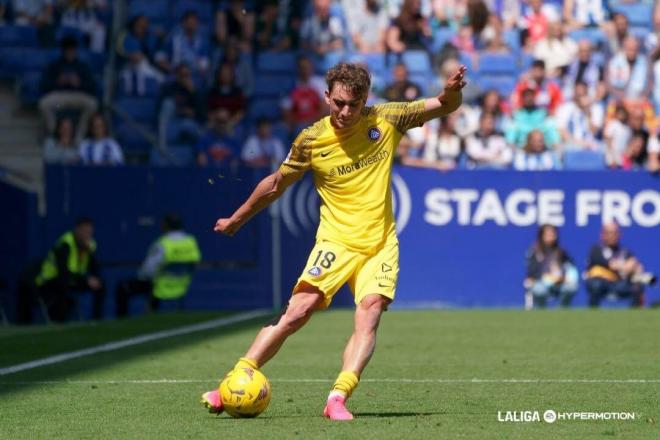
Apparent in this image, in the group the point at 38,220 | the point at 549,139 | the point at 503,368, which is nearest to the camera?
the point at 503,368

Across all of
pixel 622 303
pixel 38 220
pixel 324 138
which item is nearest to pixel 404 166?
pixel 622 303

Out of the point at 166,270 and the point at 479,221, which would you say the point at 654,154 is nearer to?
the point at 479,221

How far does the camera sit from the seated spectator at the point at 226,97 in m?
23.6

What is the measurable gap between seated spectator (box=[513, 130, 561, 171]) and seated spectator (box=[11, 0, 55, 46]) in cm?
742

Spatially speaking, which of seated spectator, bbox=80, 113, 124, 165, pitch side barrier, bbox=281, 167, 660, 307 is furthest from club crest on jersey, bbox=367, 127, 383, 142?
seated spectator, bbox=80, 113, 124, 165

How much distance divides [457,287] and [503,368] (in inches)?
397

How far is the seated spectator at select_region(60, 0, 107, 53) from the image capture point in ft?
82.5

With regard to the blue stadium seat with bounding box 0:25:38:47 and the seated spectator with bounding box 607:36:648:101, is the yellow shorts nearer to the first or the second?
the seated spectator with bounding box 607:36:648:101

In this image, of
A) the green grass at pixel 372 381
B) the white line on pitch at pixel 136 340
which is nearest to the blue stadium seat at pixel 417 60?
the white line on pitch at pixel 136 340

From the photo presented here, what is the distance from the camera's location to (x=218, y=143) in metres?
23.1

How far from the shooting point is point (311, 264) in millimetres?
8703

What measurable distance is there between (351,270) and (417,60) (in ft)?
54.5

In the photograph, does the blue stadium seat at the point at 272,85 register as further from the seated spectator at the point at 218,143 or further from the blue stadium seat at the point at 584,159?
the blue stadium seat at the point at 584,159

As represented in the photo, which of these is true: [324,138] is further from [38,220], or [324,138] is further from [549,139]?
[549,139]
